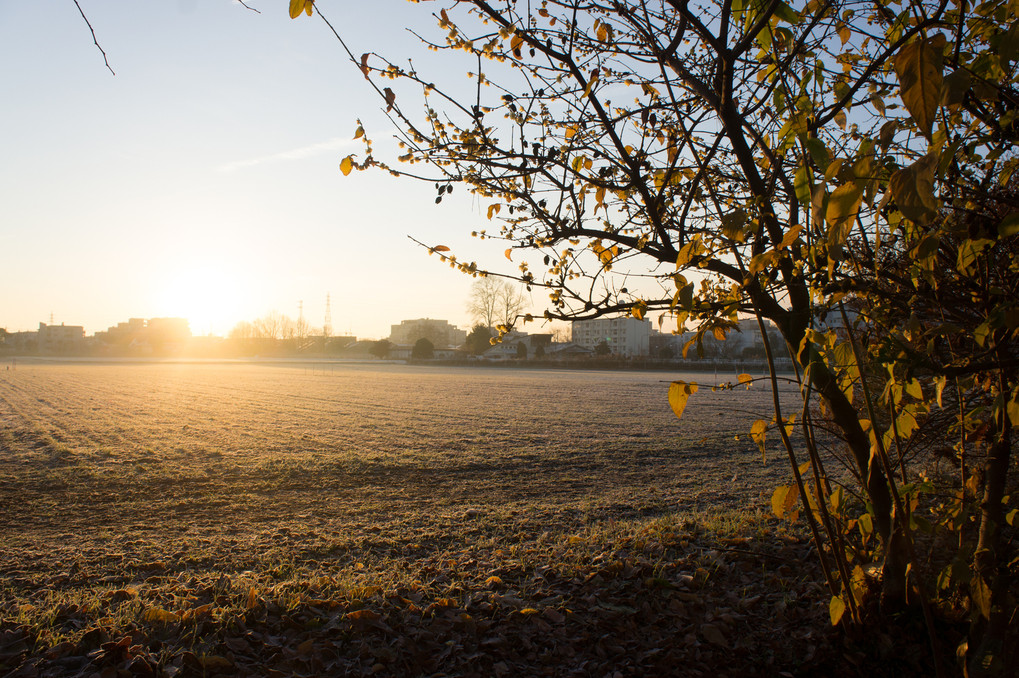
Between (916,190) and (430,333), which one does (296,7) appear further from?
(430,333)

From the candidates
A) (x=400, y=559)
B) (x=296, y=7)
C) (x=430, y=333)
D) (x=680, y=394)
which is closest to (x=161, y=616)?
(x=400, y=559)

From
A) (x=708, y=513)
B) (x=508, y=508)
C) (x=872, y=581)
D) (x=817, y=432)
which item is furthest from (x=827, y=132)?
(x=817, y=432)

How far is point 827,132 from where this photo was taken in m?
2.77

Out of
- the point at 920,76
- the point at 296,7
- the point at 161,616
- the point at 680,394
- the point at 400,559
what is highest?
the point at 296,7

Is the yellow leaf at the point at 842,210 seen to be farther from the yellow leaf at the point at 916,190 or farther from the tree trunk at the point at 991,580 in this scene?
the tree trunk at the point at 991,580

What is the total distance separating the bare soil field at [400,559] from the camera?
2.66m

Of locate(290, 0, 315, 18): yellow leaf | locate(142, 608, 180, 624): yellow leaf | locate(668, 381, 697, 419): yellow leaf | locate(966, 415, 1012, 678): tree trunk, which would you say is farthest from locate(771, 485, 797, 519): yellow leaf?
locate(142, 608, 180, 624): yellow leaf

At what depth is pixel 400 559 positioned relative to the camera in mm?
4691

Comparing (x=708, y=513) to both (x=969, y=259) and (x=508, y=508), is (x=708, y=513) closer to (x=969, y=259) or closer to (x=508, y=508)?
(x=508, y=508)

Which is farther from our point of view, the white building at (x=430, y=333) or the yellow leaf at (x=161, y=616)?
the white building at (x=430, y=333)

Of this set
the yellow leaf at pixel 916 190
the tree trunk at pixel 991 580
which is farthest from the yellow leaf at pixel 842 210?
the tree trunk at pixel 991 580

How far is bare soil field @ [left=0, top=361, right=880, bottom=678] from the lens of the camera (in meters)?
2.66

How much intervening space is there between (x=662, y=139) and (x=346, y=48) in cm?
181

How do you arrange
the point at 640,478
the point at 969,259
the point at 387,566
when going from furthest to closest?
the point at 640,478 < the point at 387,566 < the point at 969,259
